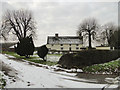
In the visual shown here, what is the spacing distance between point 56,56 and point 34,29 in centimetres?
91

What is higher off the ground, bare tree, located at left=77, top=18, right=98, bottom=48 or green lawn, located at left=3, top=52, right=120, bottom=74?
bare tree, located at left=77, top=18, right=98, bottom=48

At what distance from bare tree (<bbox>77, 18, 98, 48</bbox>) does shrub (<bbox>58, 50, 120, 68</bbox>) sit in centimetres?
50

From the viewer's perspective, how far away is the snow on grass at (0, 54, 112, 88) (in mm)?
2025

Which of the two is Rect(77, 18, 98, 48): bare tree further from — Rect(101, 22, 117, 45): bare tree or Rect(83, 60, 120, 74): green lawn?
Rect(83, 60, 120, 74): green lawn

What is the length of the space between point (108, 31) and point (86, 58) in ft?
3.16

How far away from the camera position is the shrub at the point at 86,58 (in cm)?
248

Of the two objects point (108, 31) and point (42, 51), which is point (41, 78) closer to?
point (42, 51)

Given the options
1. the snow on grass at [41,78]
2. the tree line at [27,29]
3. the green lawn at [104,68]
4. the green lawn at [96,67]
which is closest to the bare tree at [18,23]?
the tree line at [27,29]

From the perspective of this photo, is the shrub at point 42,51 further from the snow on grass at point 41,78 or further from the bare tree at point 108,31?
the bare tree at point 108,31

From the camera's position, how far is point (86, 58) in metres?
2.70

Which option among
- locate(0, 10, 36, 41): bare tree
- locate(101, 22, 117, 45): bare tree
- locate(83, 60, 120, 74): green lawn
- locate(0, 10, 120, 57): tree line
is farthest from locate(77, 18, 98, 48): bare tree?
locate(0, 10, 36, 41): bare tree

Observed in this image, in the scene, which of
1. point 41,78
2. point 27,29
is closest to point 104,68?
point 41,78

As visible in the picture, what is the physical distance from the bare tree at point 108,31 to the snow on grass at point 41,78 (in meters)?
1.28

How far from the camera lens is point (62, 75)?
7.31 ft
